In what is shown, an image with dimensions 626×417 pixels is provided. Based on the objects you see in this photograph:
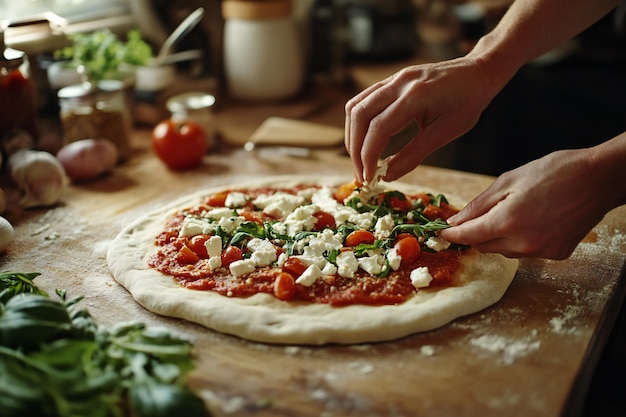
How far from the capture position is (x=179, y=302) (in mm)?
1889

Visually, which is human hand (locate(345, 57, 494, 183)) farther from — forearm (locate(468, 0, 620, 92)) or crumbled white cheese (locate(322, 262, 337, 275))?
crumbled white cheese (locate(322, 262, 337, 275))

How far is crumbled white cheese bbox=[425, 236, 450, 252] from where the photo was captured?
2.15 m

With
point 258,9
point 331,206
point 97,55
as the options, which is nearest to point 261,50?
point 258,9

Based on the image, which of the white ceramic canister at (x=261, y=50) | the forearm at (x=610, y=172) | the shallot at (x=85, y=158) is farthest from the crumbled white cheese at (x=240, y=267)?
the white ceramic canister at (x=261, y=50)

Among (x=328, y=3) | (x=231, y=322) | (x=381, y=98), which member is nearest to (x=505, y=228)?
(x=381, y=98)

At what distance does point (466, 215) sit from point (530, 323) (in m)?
0.40

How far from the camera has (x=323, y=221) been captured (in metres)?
2.37

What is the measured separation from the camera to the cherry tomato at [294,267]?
6.69 feet

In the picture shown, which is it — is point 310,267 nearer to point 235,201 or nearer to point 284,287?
point 284,287

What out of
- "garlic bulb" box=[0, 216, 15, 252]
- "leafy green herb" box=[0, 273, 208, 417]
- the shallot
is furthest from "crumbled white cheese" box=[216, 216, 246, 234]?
the shallot

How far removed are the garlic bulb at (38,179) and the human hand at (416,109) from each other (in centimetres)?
135

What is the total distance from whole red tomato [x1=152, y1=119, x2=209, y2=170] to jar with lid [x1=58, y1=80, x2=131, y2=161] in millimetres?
224

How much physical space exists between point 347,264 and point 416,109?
2.03 feet

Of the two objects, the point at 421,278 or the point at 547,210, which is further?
the point at 421,278
